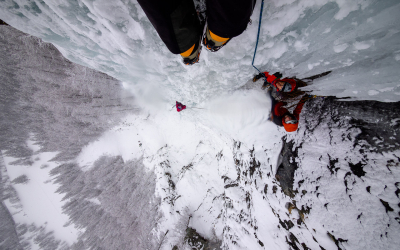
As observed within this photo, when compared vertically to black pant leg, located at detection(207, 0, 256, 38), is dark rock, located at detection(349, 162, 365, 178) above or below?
below

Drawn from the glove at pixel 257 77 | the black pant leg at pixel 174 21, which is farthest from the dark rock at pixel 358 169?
the black pant leg at pixel 174 21

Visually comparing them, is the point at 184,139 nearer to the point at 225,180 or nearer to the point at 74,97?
the point at 225,180

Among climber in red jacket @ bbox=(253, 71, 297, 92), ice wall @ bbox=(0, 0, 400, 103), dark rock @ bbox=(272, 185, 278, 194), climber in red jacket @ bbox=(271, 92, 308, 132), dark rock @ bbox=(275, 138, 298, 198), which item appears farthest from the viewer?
dark rock @ bbox=(272, 185, 278, 194)

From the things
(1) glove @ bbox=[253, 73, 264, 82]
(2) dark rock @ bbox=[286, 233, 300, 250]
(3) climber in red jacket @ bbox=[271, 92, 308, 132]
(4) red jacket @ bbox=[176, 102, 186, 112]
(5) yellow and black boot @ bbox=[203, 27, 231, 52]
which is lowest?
(2) dark rock @ bbox=[286, 233, 300, 250]

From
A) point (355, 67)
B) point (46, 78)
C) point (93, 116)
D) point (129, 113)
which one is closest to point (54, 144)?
point (93, 116)

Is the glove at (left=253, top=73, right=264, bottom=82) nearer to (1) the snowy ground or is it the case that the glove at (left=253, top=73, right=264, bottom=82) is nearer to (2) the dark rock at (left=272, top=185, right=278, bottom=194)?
(1) the snowy ground

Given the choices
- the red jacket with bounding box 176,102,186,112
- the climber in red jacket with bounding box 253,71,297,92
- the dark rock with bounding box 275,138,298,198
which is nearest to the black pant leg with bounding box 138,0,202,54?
the climber in red jacket with bounding box 253,71,297,92

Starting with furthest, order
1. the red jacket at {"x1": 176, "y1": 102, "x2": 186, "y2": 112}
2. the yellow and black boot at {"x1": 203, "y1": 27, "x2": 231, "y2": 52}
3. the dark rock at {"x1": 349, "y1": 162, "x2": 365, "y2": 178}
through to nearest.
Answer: the red jacket at {"x1": 176, "y1": 102, "x2": 186, "y2": 112} → the dark rock at {"x1": 349, "y1": 162, "x2": 365, "y2": 178} → the yellow and black boot at {"x1": 203, "y1": 27, "x2": 231, "y2": 52}
